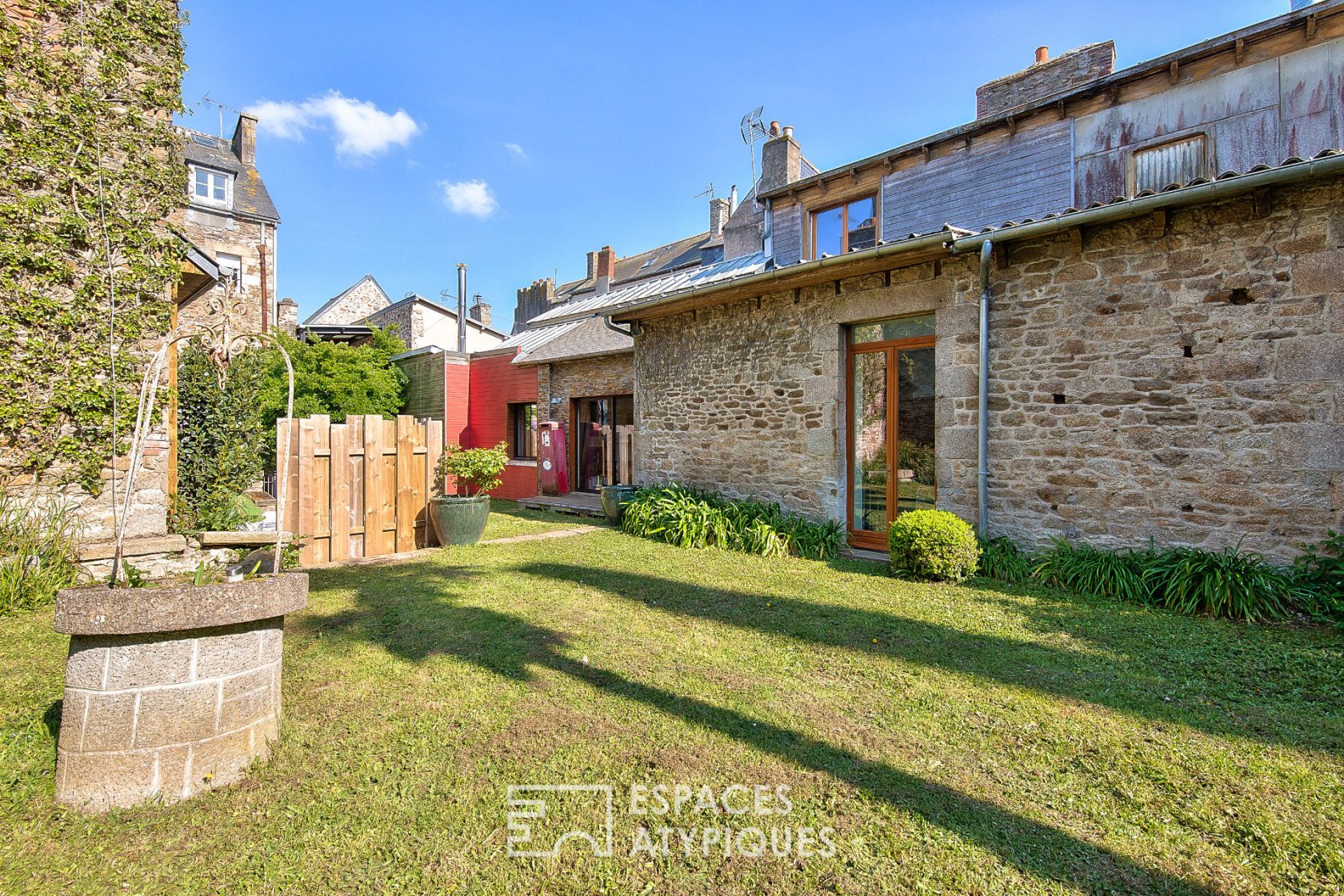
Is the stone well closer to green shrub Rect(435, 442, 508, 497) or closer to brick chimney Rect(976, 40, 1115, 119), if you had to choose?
green shrub Rect(435, 442, 508, 497)

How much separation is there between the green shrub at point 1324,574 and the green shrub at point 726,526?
3.96m

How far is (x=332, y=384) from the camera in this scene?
1572 centimetres

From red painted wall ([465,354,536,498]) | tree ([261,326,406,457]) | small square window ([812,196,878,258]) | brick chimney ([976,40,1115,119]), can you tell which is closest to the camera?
brick chimney ([976,40,1115,119])

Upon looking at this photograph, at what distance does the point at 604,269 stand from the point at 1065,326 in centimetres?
1744

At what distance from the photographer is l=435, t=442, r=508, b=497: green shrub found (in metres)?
7.59

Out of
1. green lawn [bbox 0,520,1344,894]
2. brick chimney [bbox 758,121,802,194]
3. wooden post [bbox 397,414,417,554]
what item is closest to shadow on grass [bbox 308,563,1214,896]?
green lawn [bbox 0,520,1344,894]

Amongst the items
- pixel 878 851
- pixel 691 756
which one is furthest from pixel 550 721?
pixel 878 851

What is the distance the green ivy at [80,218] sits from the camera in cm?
522

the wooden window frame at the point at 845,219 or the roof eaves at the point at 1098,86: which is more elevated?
the roof eaves at the point at 1098,86

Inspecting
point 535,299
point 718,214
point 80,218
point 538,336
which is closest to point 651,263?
point 718,214

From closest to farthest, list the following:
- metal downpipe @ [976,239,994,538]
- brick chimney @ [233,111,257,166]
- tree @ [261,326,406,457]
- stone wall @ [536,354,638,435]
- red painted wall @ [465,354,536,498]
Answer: metal downpipe @ [976,239,994,538] < stone wall @ [536,354,638,435] < red painted wall @ [465,354,536,498] < tree @ [261,326,406,457] < brick chimney @ [233,111,257,166]

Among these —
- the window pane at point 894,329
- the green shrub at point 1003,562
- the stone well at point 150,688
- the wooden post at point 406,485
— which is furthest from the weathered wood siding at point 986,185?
the stone well at point 150,688

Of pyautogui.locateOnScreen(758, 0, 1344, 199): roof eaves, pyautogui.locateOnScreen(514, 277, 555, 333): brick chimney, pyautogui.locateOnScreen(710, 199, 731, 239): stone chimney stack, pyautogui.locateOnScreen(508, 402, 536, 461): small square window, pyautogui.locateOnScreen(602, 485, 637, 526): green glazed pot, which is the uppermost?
pyautogui.locateOnScreen(710, 199, 731, 239): stone chimney stack

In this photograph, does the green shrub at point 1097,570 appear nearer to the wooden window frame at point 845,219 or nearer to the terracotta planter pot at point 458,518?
the wooden window frame at point 845,219
